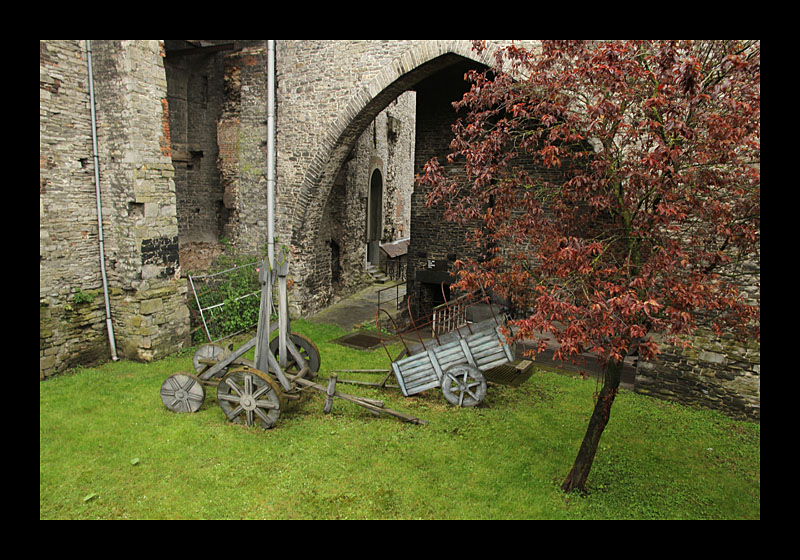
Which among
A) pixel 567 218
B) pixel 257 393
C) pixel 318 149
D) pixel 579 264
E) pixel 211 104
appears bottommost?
pixel 257 393

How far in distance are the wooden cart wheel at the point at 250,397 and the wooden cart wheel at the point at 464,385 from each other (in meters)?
2.42

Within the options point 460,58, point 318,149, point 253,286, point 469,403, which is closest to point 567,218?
point 469,403

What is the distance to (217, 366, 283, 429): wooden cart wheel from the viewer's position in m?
6.41

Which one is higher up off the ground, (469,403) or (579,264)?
(579,264)

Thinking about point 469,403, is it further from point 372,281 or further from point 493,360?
point 372,281

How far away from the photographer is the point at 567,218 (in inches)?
195

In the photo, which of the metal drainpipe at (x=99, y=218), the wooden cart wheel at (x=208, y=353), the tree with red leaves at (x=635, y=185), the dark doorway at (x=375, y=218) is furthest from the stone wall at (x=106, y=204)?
the dark doorway at (x=375, y=218)

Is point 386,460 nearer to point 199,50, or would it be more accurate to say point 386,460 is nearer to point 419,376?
point 419,376

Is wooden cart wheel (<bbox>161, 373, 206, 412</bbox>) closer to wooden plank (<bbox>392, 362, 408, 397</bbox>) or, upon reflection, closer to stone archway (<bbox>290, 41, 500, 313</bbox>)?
wooden plank (<bbox>392, 362, 408, 397</bbox>)

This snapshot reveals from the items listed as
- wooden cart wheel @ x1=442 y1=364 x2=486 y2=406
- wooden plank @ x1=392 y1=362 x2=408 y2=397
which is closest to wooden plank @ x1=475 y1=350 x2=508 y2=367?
wooden cart wheel @ x1=442 y1=364 x2=486 y2=406

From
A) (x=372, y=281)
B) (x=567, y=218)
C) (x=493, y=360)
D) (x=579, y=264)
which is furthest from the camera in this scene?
(x=372, y=281)

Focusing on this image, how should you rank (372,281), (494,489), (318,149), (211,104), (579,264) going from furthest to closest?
(372,281), (211,104), (318,149), (494,489), (579,264)

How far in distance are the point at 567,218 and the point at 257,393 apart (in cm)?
423

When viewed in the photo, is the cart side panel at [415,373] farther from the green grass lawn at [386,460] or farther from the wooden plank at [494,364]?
the wooden plank at [494,364]
